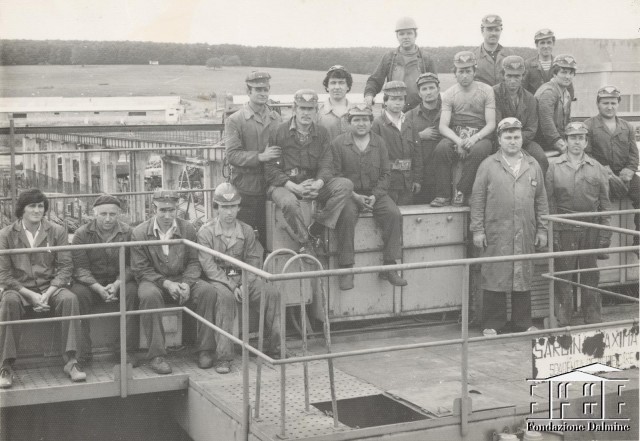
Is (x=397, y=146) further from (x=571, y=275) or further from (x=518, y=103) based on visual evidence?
(x=571, y=275)

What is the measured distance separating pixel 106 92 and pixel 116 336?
113ft

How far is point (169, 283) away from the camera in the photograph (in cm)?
685

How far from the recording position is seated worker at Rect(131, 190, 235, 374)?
683 cm

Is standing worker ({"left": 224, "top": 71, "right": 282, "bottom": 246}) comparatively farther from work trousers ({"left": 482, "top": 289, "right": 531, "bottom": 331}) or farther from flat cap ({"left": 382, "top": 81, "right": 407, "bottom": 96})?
work trousers ({"left": 482, "top": 289, "right": 531, "bottom": 331})

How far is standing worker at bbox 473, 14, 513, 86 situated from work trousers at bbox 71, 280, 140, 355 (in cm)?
441

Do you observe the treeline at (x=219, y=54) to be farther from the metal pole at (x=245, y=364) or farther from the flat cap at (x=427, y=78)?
the metal pole at (x=245, y=364)

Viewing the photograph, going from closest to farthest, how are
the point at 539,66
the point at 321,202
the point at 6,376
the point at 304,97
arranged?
the point at 6,376 < the point at 304,97 < the point at 321,202 < the point at 539,66

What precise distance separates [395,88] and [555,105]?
77.5 inches

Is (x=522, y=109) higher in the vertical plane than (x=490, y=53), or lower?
lower

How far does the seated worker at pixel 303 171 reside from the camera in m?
7.41

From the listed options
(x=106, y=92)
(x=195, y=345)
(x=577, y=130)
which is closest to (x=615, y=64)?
(x=577, y=130)

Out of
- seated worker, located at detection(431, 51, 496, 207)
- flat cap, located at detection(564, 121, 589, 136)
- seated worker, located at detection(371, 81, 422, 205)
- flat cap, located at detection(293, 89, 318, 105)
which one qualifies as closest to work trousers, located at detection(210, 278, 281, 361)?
flat cap, located at detection(293, 89, 318, 105)

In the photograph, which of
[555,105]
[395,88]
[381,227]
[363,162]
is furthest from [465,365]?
[555,105]

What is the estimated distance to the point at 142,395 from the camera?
6918 millimetres
